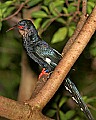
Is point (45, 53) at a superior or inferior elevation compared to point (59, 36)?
inferior

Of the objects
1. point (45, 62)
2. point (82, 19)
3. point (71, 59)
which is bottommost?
point (45, 62)

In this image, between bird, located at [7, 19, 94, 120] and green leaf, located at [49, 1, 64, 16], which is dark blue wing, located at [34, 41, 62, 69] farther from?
green leaf, located at [49, 1, 64, 16]

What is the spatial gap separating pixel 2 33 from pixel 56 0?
1.86 m

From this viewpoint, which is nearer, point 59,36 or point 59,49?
point 59,36

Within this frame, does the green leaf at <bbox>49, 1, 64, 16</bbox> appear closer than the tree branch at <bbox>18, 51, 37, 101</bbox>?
Yes

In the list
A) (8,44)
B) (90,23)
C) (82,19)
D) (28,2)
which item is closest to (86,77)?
(8,44)

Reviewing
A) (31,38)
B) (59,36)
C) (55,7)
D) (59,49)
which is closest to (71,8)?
(55,7)

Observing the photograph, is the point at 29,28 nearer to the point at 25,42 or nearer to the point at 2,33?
the point at 25,42

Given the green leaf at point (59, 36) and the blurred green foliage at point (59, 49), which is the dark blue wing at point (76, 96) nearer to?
the green leaf at point (59, 36)

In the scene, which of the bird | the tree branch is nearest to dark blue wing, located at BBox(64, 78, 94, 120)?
the bird

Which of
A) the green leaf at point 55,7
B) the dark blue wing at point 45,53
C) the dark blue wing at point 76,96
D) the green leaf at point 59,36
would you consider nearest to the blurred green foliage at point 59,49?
the green leaf at point 55,7

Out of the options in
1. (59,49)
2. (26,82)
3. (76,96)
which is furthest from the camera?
(59,49)

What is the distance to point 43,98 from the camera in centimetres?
194

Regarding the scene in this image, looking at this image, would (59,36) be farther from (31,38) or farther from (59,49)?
(59,49)
